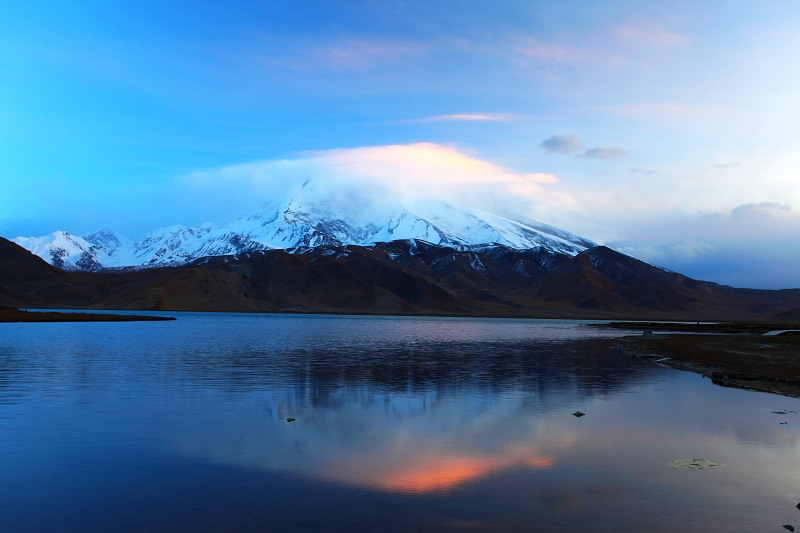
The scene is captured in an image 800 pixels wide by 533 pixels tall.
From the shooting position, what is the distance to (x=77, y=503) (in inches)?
596

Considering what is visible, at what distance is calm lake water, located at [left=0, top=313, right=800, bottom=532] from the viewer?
14.6 m

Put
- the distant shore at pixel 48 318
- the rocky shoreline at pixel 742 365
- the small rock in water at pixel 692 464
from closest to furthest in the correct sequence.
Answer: the small rock in water at pixel 692 464 < the rocky shoreline at pixel 742 365 < the distant shore at pixel 48 318

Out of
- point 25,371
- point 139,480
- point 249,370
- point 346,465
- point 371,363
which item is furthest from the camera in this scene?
point 371,363

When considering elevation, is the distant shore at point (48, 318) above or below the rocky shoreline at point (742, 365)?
above

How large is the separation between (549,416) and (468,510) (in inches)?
539

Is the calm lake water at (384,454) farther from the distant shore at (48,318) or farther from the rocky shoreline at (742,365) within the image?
the distant shore at (48,318)

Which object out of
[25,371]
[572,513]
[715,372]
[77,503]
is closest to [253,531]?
[77,503]

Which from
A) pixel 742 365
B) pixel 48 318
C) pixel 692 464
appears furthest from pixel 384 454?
pixel 48 318

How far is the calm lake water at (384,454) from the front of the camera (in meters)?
14.6

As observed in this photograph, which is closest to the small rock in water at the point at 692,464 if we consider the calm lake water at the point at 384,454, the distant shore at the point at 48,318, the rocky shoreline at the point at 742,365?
the calm lake water at the point at 384,454

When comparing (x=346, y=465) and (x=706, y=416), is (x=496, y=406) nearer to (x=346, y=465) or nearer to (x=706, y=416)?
(x=706, y=416)

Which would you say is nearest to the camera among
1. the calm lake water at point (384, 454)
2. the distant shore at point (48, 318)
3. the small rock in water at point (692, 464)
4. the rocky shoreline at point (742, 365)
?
the calm lake water at point (384, 454)

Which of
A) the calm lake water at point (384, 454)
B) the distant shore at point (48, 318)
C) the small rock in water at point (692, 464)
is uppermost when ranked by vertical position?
the distant shore at point (48, 318)

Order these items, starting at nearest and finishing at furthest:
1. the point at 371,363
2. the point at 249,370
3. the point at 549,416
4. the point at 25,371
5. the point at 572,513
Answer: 1. the point at 572,513
2. the point at 549,416
3. the point at 25,371
4. the point at 249,370
5. the point at 371,363
